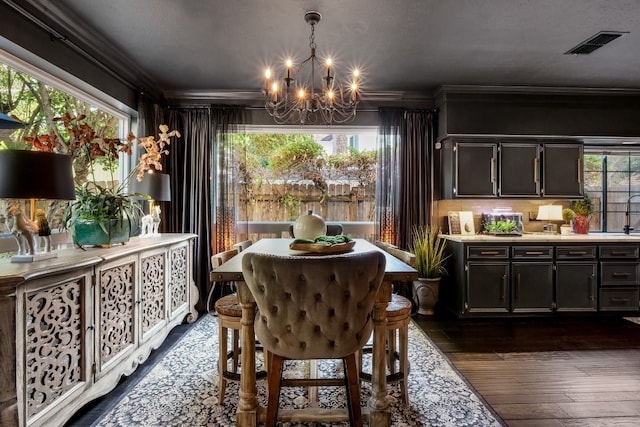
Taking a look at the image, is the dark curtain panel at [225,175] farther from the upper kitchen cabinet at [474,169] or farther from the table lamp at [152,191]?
the upper kitchen cabinet at [474,169]

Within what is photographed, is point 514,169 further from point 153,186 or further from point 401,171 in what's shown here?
point 153,186

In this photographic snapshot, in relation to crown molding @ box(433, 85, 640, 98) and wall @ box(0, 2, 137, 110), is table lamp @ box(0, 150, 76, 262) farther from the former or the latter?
crown molding @ box(433, 85, 640, 98)

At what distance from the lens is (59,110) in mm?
2809

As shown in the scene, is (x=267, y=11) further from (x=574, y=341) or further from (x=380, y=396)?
(x=574, y=341)

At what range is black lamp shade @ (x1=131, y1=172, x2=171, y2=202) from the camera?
3.27 meters

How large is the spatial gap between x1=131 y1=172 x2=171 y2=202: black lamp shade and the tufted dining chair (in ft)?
→ 6.96

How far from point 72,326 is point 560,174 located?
4.77 meters

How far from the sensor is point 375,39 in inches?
117

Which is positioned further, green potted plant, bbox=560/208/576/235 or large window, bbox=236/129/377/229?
large window, bbox=236/129/377/229

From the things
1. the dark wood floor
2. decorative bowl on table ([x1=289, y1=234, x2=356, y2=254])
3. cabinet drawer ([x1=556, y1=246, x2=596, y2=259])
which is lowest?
the dark wood floor

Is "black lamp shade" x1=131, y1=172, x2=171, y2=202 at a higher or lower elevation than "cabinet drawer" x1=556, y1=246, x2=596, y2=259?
higher

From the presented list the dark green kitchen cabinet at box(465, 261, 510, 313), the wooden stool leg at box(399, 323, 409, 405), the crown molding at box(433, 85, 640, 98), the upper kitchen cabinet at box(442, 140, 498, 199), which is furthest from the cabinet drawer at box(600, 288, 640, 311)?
the wooden stool leg at box(399, 323, 409, 405)

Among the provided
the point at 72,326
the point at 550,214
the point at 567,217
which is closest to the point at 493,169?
the point at 550,214

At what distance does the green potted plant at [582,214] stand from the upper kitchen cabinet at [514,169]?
1.25 feet
